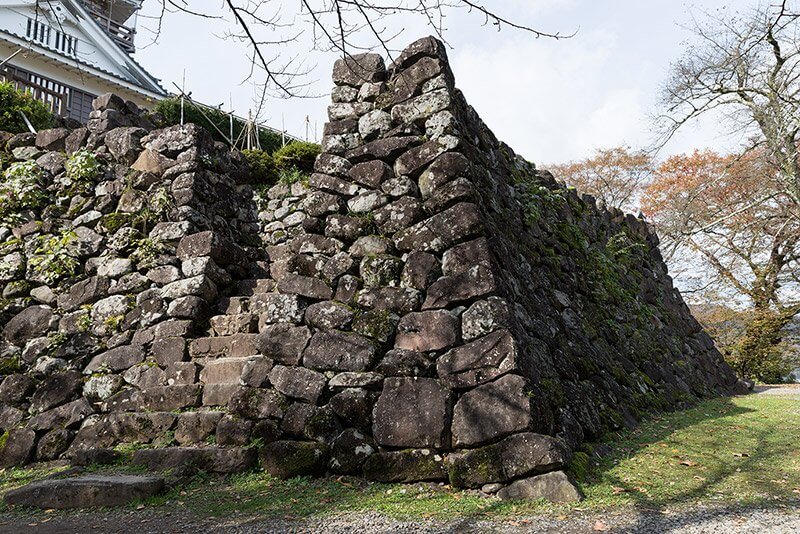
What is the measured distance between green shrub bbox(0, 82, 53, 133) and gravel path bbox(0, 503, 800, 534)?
7274 millimetres

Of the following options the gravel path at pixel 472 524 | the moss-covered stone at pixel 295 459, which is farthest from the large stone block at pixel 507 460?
Answer: the moss-covered stone at pixel 295 459

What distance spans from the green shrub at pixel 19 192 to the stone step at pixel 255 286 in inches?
120

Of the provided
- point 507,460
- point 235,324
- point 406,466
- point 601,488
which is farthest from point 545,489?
point 235,324

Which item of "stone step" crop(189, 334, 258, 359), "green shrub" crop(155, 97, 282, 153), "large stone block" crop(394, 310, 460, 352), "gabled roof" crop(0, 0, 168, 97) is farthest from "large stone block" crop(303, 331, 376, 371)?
"gabled roof" crop(0, 0, 168, 97)

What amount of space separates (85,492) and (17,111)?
7365 mm

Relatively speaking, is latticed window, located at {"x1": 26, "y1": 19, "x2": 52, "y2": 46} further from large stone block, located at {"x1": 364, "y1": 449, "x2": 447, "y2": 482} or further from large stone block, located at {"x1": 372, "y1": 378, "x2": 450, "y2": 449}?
large stone block, located at {"x1": 364, "y1": 449, "x2": 447, "y2": 482}

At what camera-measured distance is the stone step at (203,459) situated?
407 centimetres

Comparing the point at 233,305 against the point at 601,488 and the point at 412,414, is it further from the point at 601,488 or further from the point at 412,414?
the point at 601,488

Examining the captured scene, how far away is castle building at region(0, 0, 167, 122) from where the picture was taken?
1310cm

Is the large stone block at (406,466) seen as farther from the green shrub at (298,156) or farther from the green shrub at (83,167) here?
the green shrub at (83,167)

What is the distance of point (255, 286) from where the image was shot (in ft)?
20.1

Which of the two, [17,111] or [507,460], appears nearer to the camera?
[507,460]

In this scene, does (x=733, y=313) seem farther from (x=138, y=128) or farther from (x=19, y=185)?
(x=19, y=185)

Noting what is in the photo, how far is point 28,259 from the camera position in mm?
6527
